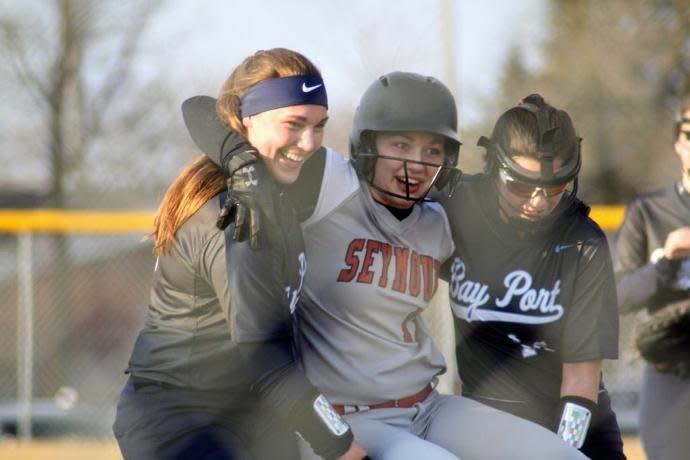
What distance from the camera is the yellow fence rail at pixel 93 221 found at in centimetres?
681

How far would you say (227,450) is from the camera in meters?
2.75

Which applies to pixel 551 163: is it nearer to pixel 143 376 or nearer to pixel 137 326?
pixel 143 376

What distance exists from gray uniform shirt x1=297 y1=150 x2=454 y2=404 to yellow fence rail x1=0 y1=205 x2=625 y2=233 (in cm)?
384

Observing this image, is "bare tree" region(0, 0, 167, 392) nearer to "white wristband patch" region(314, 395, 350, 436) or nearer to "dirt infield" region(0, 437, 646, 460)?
"dirt infield" region(0, 437, 646, 460)

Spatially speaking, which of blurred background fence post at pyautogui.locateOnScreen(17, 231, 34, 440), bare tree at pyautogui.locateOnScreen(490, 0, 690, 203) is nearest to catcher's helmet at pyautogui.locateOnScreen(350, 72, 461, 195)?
blurred background fence post at pyautogui.locateOnScreen(17, 231, 34, 440)

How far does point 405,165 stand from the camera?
3.00m

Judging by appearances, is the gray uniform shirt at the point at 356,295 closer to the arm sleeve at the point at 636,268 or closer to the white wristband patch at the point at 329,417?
the white wristband patch at the point at 329,417

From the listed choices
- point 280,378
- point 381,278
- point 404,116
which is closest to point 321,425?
point 280,378

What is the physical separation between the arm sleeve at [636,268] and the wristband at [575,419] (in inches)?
33.0

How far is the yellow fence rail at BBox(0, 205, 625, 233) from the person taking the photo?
268 inches

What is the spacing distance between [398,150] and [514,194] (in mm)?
355

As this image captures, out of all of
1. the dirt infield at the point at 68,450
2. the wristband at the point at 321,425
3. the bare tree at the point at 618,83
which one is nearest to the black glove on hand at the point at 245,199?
the wristband at the point at 321,425

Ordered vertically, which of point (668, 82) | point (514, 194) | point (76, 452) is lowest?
point (76, 452)

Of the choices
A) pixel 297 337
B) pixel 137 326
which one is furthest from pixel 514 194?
pixel 137 326
